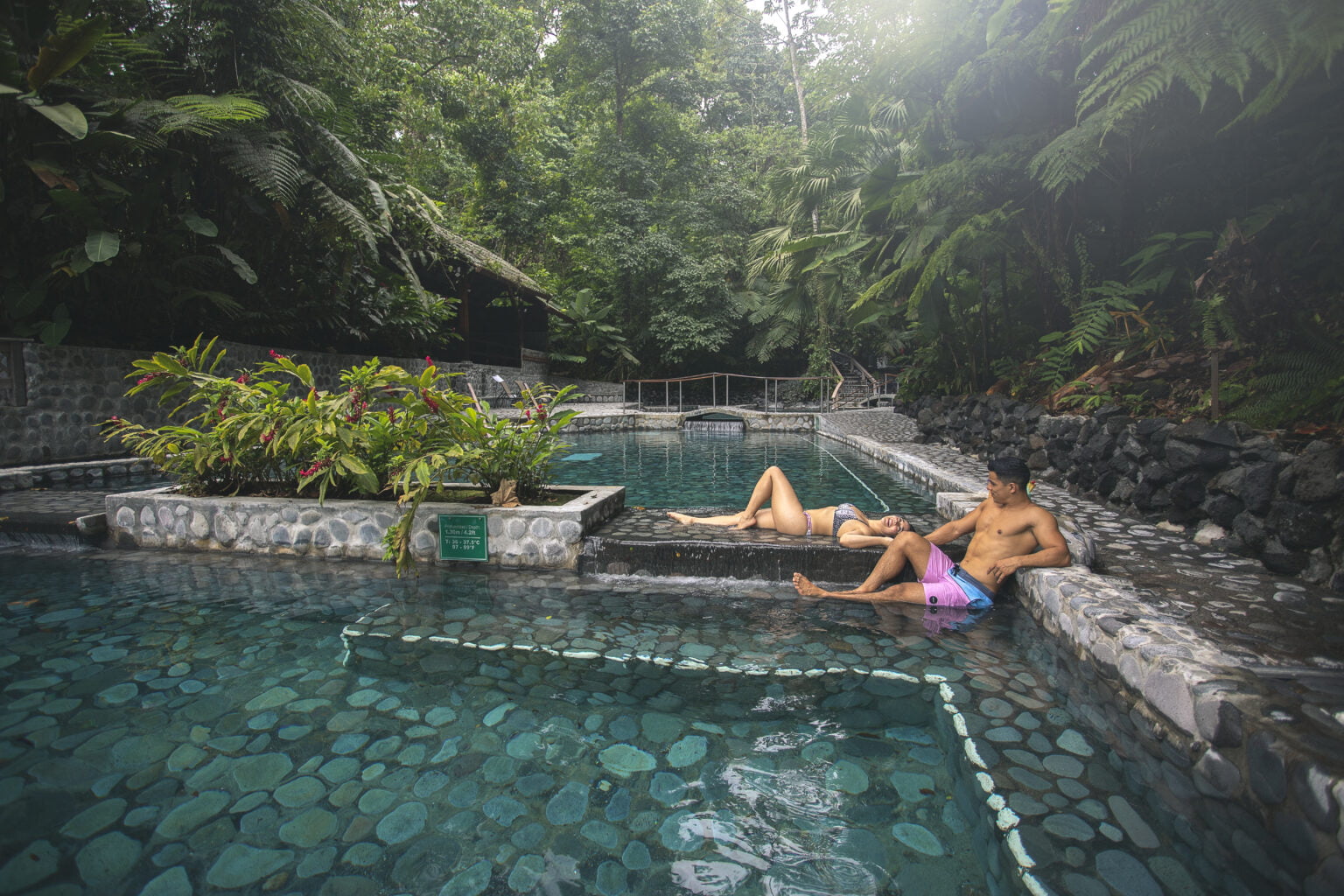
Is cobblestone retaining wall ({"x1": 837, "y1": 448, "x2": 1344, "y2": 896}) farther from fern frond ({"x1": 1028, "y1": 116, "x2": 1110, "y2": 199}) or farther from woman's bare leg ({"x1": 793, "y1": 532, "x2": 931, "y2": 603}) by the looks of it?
fern frond ({"x1": 1028, "y1": 116, "x2": 1110, "y2": 199})

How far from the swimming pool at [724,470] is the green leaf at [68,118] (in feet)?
16.6

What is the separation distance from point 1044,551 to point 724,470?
6262mm

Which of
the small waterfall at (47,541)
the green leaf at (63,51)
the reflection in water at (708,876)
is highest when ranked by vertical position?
the green leaf at (63,51)

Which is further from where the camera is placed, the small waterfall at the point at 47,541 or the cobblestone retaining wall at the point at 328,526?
the small waterfall at the point at 47,541

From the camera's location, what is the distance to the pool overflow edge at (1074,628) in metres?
1.75

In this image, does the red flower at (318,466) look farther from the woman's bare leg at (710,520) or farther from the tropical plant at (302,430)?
the woman's bare leg at (710,520)

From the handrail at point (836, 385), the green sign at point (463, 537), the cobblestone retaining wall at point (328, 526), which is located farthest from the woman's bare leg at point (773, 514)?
the handrail at point (836, 385)

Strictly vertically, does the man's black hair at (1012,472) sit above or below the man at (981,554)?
above

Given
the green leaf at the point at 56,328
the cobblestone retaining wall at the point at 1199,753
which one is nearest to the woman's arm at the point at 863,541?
the cobblestone retaining wall at the point at 1199,753

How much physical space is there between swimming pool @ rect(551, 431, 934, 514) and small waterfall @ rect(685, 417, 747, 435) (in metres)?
0.96

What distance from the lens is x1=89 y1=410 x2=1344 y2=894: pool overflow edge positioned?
68.9 inches

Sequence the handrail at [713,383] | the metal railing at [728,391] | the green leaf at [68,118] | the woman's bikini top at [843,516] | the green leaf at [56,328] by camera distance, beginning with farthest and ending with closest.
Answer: the metal railing at [728,391] < the handrail at [713,383] < the green leaf at [56,328] < the green leaf at [68,118] < the woman's bikini top at [843,516]

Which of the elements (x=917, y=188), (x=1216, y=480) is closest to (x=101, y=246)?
(x=917, y=188)

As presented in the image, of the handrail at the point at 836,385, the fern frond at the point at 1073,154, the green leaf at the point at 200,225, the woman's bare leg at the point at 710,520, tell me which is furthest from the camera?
the handrail at the point at 836,385
